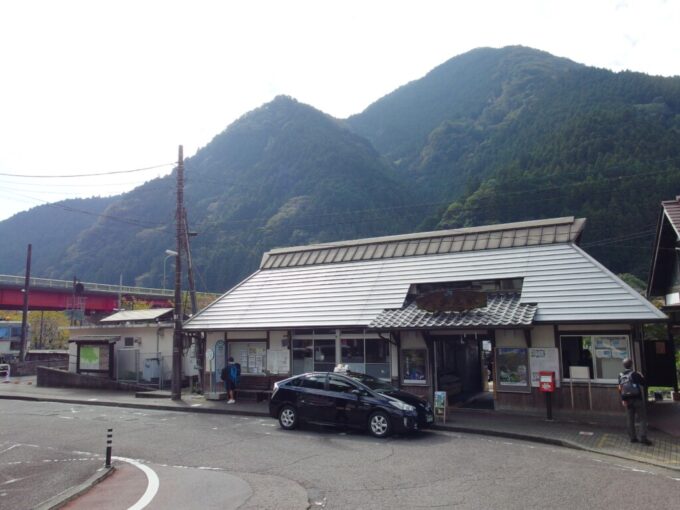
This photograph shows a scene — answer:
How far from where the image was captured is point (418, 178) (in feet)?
398

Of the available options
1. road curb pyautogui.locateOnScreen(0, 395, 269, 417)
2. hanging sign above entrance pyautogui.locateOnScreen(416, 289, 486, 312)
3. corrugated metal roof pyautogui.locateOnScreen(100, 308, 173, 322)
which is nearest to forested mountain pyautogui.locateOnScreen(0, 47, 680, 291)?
corrugated metal roof pyautogui.locateOnScreen(100, 308, 173, 322)

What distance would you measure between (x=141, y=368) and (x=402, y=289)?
17.0 metres

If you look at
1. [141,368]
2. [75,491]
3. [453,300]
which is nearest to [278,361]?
[453,300]

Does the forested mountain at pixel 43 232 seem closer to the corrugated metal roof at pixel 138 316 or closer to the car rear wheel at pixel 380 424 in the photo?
the corrugated metal roof at pixel 138 316

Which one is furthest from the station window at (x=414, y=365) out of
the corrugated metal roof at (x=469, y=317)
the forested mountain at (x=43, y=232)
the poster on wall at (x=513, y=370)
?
the forested mountain at (x=43, y=232)

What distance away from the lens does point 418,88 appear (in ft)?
625

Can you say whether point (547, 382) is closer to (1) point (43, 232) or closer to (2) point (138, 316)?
(2) point (138, 316)

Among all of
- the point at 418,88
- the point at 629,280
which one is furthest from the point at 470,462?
the point at 418,88

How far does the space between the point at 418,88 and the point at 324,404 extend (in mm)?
189022

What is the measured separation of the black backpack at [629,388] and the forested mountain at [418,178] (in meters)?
43.3

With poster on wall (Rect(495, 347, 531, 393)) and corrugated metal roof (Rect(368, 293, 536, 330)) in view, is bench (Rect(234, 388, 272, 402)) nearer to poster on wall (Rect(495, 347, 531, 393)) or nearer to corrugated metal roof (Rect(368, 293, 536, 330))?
corrugated metal roof (Rect(368, 293, 536, 330))

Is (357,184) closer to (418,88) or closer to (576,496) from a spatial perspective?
(418,88)

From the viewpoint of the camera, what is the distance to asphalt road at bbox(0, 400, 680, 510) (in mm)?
8094

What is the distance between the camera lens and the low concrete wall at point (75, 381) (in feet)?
90.6
